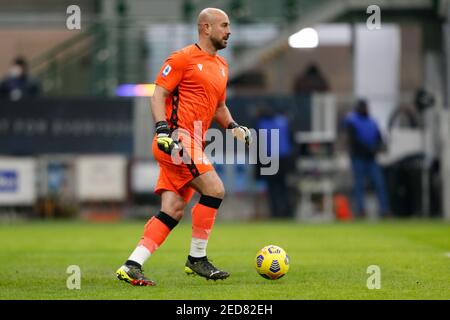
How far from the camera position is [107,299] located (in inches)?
346

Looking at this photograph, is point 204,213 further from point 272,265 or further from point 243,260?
point 243,260

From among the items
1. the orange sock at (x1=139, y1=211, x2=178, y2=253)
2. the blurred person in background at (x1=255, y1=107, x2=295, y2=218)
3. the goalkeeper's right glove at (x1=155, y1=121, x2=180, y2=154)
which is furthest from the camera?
the blurred person in background at (x1=255, y1=107, x2=295, y2=218)

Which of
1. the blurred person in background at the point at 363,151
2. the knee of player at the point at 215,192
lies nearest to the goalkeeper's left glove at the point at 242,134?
the knee of player at the point at 215,192

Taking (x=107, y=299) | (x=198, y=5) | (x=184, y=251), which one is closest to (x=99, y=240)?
(x=184, y=251)

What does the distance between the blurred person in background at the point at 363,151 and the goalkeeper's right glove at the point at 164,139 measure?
13.6 metres

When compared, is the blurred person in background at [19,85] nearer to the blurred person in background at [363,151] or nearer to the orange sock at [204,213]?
the blurred person in background at [363,151]

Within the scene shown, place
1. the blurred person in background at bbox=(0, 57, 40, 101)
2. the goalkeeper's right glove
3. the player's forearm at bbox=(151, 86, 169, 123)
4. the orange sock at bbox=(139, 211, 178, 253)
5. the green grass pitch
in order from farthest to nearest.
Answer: the blurred person in background at bbox=(0, 57, 40, 101)
the orange sock at bbox=(139, 211, 178, 253)
the player's forearm at bbox=(151, 86, 169, 123)
the goalkeeper's right glove
the green grass pitch

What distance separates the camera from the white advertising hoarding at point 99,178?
23531 mm

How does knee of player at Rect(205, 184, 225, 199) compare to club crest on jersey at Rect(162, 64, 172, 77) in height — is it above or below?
below

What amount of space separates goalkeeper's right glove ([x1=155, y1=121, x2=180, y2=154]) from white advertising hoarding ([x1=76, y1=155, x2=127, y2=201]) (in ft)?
44.9

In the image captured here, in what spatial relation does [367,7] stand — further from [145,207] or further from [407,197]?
[145,207]

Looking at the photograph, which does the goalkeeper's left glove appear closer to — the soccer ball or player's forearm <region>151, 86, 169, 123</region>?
player's forearm <region>151, 86, 169, 123</region>

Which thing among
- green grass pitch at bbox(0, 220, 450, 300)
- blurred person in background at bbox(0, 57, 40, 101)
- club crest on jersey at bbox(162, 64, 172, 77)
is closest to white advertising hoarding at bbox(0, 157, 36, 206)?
green grass pitch at bbox(0, 220, 450, 300)

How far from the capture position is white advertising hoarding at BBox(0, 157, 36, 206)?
23250 mm
